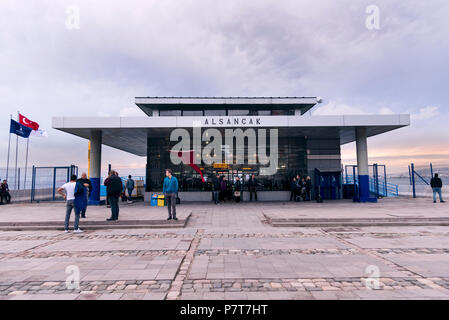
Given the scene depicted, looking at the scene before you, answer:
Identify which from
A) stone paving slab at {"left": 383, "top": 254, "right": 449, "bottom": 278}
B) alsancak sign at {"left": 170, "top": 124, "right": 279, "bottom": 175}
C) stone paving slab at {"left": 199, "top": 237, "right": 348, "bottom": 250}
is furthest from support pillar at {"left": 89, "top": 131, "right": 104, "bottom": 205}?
stone paving slab at {"left": 383, "top": 254, "right": 449, "bottom": 278}

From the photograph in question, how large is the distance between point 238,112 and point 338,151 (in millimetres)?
8809

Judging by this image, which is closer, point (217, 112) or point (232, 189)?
point (232, 189)

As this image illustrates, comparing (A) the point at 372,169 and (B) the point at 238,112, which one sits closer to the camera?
(A) the point at 372,169

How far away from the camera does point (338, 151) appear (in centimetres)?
1994

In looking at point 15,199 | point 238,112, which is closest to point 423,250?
point 238,112

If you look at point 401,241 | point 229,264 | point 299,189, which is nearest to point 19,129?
point 299,189

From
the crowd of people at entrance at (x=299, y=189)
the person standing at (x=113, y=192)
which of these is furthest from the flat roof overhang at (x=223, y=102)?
the person standing at (x=113, y=192)

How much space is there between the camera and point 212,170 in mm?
19109

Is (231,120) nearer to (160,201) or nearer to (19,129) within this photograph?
(160,201)

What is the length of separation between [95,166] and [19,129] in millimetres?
8195

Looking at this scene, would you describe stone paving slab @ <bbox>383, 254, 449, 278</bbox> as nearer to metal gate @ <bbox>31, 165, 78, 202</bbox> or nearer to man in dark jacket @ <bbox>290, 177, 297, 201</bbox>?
man in dark jacket @ <bbox>290, 177, 297, 201</bbox>

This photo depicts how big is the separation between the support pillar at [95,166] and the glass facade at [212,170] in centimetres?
351

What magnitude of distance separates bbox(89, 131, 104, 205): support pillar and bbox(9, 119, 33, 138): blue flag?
730 cm
